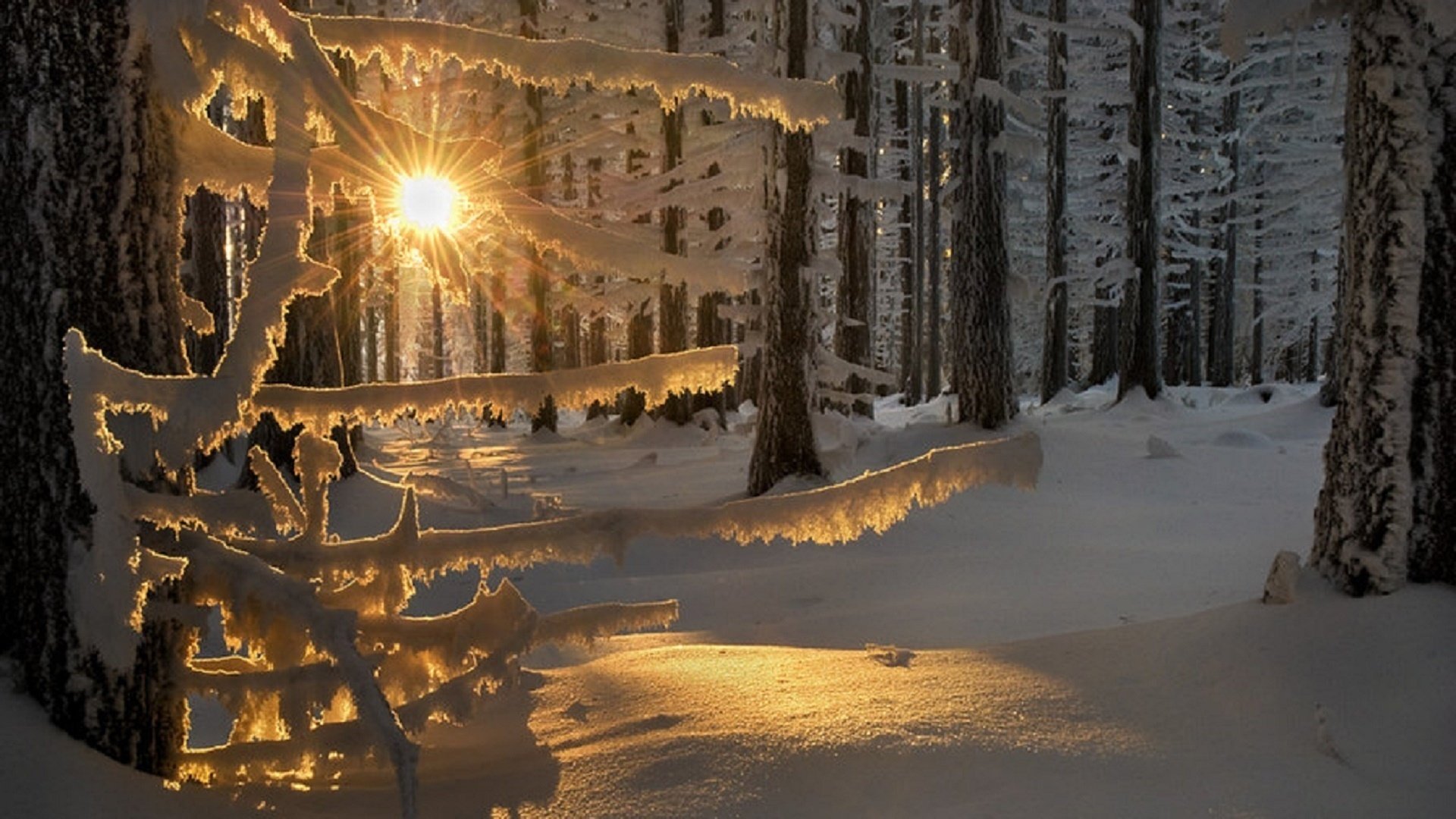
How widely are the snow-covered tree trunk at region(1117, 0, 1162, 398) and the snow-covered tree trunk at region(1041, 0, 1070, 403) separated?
8.28ft

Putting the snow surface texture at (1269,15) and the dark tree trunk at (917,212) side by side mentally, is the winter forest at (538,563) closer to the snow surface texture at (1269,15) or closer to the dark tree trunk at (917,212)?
the snow surface texture at (1269,15)

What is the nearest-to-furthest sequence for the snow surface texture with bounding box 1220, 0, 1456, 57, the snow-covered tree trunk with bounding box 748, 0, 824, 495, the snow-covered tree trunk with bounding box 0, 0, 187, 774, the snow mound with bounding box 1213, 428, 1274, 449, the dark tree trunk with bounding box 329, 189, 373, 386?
the snow-covered tree trunk with bounding box 0, 0, 187, 774
the snow surface texture with bounding box 1220, 0, 1456, 57
the snow-covered tree trunk with bounding box 748, 0, 824, 495
the snow mound with bounding box 1213, 428, 1274, 449
the dark tree trunk with bounding box 329, 189, 373, 386

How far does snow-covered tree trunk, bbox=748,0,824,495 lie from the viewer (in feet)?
29.5

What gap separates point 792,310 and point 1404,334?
5.84m

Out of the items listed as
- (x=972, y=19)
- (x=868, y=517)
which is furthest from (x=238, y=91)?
(x=972, y=19)

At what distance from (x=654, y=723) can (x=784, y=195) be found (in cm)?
Answer: 692

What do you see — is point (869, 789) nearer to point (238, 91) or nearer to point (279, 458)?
point (238, 91)

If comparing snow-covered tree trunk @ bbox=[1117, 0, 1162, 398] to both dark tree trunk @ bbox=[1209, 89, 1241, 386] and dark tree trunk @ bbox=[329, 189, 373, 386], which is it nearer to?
dark tree trunk @ bbox=[1209, 89, 1241, 386]

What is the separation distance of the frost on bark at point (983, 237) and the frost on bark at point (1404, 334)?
770 cm

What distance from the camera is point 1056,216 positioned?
1892 centimetres

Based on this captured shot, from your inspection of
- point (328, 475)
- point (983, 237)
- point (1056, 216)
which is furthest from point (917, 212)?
point (328, 475)

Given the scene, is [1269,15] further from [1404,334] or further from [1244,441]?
[1244,441]

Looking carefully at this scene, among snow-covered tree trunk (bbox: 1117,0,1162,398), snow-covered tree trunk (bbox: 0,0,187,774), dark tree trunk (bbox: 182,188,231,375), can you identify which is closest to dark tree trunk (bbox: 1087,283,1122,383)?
snow-covered tree trunk (bbox: 1117,0,1162,398)

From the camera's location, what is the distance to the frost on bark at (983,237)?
37.6 ft
